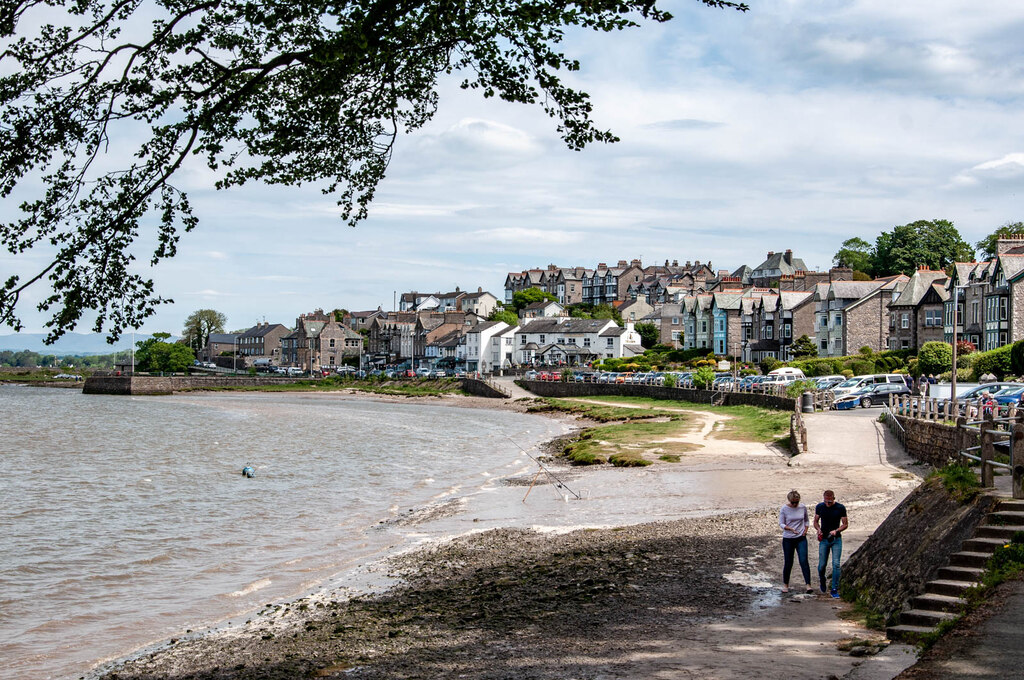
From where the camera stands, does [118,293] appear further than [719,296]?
No

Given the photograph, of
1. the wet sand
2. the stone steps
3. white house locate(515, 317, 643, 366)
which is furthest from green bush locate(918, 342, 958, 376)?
white house locate(515, 317, 643, 366)

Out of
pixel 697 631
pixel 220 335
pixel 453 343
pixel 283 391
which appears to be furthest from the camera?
pixel 220 335

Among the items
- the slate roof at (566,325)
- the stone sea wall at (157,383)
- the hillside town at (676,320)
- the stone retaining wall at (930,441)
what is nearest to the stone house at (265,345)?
the hillside town at (676,320)

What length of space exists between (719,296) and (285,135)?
95.4 metres

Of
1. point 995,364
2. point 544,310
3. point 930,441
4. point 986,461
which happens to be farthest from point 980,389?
point 544,310

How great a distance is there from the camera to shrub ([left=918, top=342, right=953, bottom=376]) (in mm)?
55000

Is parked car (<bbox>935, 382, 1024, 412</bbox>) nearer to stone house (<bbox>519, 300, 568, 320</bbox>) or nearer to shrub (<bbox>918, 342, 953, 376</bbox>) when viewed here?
shrub (<bbox>918, 342, 953, 376</bbox>)

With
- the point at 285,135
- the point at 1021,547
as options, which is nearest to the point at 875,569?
the point at 1021,547

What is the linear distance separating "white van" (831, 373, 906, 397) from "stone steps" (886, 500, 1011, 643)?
35602mm

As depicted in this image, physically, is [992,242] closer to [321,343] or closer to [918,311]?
[918,311]

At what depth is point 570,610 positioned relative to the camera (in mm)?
13812

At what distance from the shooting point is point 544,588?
49.8ft

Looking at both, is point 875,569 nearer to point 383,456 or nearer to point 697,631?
point 697,631

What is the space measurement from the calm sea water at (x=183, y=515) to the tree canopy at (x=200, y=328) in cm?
13167
